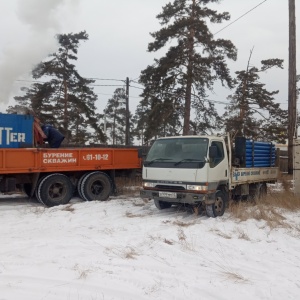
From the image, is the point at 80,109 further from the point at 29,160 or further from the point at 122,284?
the point at 122,284

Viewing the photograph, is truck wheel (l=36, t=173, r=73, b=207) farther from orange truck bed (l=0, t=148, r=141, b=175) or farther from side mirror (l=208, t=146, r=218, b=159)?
side mirror (l=208, t=146, r=218, b=159)

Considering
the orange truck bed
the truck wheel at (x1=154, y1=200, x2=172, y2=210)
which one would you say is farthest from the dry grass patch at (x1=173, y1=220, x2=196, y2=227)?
the orange truck bed

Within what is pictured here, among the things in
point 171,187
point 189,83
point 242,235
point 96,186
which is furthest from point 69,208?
point 189,83

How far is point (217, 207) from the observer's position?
373 inches

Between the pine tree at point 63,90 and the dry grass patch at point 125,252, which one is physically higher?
the pine tree at point 63,90

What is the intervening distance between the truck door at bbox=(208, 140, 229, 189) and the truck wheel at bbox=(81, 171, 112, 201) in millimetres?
4371

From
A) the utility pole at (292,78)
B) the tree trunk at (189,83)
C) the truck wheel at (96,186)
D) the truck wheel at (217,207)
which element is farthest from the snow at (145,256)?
the tree trunk at (189,83)

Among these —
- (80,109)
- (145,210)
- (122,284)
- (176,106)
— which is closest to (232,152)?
(145,210)

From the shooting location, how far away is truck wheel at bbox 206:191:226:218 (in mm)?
9271

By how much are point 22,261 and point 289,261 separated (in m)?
4.18

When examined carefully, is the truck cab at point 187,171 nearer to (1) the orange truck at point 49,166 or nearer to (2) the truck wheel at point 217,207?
(2) the truck wheel at point 217,207

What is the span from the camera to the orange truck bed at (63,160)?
10508 millimetres

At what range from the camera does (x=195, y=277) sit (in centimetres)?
512

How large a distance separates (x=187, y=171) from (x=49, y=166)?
444cm
